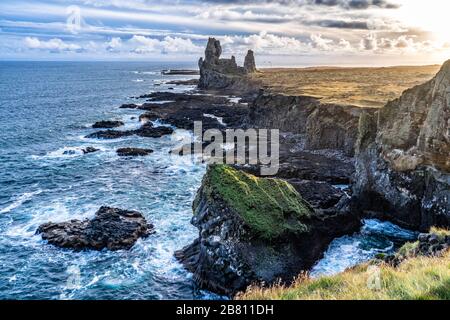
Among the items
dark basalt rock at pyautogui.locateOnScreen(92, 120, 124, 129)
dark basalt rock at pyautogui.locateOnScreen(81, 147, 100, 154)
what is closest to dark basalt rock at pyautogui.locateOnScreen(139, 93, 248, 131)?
dark basalt rock at pyautogui.locateOnScreen(92, 120, 124, 129)

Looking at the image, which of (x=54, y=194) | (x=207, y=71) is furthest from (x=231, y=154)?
(x=207, y=71)

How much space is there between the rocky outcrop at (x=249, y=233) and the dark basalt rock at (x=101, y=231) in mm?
5531

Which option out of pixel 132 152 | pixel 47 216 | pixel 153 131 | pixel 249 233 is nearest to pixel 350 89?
pixel 153 131

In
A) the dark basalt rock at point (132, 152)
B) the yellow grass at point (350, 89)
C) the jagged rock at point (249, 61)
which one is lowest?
the dark basalt rock at point (132, 152)

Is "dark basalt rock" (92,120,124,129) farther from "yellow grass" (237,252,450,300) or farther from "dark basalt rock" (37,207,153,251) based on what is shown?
"yellow grass" (237,252,450,300)

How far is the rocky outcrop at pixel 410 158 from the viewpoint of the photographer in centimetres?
3231

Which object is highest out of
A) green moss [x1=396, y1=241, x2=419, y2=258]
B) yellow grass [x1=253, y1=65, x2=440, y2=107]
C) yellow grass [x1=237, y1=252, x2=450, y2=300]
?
yellow grass [x1=253, y1=65, x2=440, y2=107]

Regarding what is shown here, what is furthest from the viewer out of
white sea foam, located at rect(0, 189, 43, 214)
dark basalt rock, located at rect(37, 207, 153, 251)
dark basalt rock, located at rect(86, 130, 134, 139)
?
dark basalt rock, located at rect(86, 130, 134, 139)

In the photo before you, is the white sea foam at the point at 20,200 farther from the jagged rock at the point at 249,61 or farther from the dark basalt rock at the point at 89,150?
the jagged rock at the point at 249,61

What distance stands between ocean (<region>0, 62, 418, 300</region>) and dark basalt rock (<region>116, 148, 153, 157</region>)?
4.43ft

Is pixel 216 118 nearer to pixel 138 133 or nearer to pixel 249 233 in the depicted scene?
pixel 138 133

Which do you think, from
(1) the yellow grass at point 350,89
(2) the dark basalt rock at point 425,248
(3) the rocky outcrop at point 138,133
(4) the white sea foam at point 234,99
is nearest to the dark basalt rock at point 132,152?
(3) the rocky outcrop at point 138,133

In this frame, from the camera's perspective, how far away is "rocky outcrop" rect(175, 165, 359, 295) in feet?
85.9
